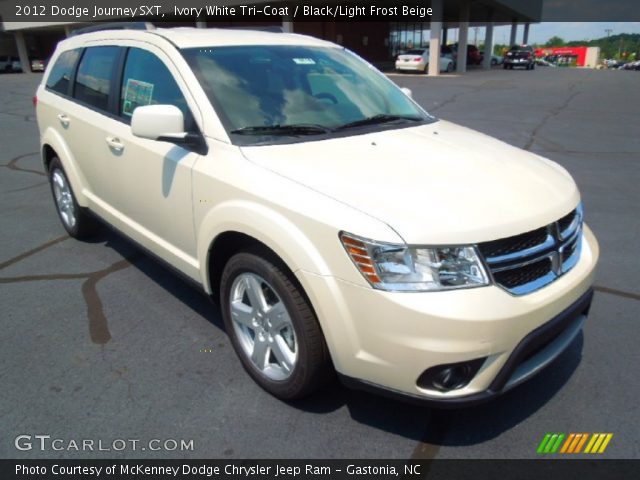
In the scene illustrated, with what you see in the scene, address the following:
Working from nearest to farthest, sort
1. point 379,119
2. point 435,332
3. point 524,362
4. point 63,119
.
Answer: point 435,332, point 524,362, point 379,119, point 63,119

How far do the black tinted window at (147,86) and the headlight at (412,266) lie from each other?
1412 millimetres

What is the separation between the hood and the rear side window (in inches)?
109

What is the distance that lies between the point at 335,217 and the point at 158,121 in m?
1.19

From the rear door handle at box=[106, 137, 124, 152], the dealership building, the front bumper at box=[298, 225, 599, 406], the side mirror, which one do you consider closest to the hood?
the front bumper at box=[298, 225, 599, 406]

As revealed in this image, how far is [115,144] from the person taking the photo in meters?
3.43

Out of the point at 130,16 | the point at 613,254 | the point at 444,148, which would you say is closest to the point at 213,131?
the point at 444,148

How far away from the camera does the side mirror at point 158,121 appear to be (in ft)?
8.53

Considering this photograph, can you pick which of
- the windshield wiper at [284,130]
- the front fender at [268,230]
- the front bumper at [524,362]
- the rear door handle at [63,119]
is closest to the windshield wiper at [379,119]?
the windshield wiper at [284,130]

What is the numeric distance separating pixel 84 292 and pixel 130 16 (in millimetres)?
35694

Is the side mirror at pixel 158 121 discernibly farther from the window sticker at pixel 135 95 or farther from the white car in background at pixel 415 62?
the white car in background at pixel 415 62

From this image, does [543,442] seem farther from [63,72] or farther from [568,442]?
[63,72]

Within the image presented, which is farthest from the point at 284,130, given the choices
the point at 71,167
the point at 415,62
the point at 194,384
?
the point at 415,62

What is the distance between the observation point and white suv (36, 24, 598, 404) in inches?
78.4

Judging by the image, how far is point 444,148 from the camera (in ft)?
9.13
